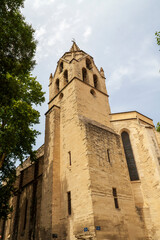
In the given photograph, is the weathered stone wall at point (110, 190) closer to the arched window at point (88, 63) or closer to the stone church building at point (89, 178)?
the stone church building at point (89, 178)

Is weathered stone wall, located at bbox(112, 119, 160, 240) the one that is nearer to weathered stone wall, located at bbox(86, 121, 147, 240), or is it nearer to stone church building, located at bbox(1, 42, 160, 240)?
stone church building, located at bbox(1, 42, 160, 240)

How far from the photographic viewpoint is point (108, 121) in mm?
15492

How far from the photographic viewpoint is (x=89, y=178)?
32.6 feet

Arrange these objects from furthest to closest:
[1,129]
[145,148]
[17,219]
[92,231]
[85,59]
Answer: [85,59]
[17,219]
[145,148]
[1,129]
[92,231]

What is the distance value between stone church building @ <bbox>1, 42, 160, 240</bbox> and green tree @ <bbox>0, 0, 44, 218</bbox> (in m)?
2.51

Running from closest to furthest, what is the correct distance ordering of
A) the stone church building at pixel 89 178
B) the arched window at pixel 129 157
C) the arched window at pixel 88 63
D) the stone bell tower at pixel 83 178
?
the stone bell tower at pixel 83 178, the stone church building at pixel 89 178, the arched window at pixel 129 157, the arched window at pixel 88 63

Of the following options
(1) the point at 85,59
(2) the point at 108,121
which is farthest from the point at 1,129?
(1) the point at 85,59

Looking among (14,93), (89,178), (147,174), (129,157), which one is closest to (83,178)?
(89,178)

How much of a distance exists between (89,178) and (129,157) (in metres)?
4.81

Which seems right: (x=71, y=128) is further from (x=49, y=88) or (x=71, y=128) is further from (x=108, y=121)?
(x=49, y=88)

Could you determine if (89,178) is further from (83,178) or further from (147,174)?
(147,174)

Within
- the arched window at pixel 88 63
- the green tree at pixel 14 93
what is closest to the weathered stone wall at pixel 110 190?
the green tree at pixel 14 93

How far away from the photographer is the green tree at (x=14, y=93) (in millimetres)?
10047

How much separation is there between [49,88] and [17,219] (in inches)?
517
